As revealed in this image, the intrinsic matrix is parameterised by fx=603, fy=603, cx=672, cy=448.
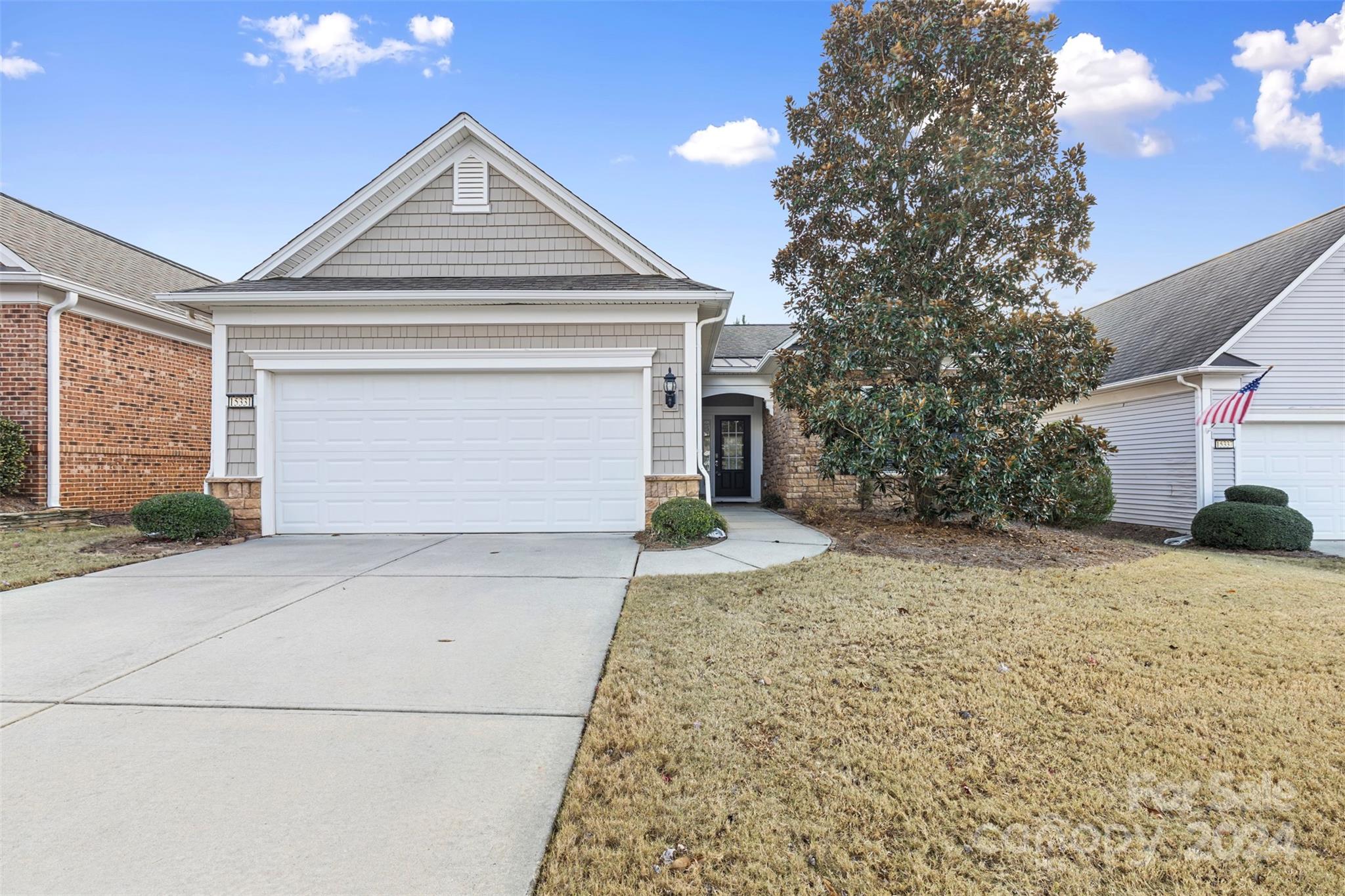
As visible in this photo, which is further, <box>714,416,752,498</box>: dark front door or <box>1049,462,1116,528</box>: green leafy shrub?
<box>714,416,752,498</box>: dark front door

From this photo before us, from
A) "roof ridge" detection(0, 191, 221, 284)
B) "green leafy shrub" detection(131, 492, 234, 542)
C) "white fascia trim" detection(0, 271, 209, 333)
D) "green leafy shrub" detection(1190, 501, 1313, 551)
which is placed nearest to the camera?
"green leafy shrub" detection(131, 492, 234, 542)

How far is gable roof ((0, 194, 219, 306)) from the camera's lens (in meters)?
9.66

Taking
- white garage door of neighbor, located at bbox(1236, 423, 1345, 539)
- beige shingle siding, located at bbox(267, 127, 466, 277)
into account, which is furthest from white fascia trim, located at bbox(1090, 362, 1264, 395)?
beige shingle siding, located at bbox(267, 127, 466, 277)

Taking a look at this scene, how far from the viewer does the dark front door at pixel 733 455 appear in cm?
1492

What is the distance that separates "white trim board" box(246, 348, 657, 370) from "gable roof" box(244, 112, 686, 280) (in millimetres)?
1586

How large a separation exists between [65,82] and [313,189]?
4081mm

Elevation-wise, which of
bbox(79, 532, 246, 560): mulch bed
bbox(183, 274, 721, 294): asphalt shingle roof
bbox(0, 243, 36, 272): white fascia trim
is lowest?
bbox(79, 532, 246, 560): mulch bed

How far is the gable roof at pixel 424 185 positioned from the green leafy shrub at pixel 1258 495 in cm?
949

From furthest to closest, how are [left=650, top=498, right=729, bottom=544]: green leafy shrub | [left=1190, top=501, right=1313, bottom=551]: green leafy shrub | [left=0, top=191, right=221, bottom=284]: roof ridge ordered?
[left=0, top=191, right=221, bottom=284]: roof ridge → [left=1190, top=501, right=1313, bottom=551]: green leafy shrub → [left=650, top=498, right=729, bottom=544]: green leafy shrub

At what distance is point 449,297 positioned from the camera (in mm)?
7949

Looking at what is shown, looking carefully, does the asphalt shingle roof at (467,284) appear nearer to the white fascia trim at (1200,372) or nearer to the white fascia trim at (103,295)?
the white fascia trim at (103,295)

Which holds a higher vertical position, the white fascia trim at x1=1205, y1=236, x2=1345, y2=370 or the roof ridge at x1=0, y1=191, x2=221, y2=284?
Result: the roof ridge at x1=0, y1=191, x2=221, y2=284

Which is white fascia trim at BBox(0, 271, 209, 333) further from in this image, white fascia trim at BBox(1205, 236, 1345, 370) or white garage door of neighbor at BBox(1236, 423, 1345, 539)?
white garage door of neighbor at BBox(1236, 423, 1345, 539)

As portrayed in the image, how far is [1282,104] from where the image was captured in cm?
1240
